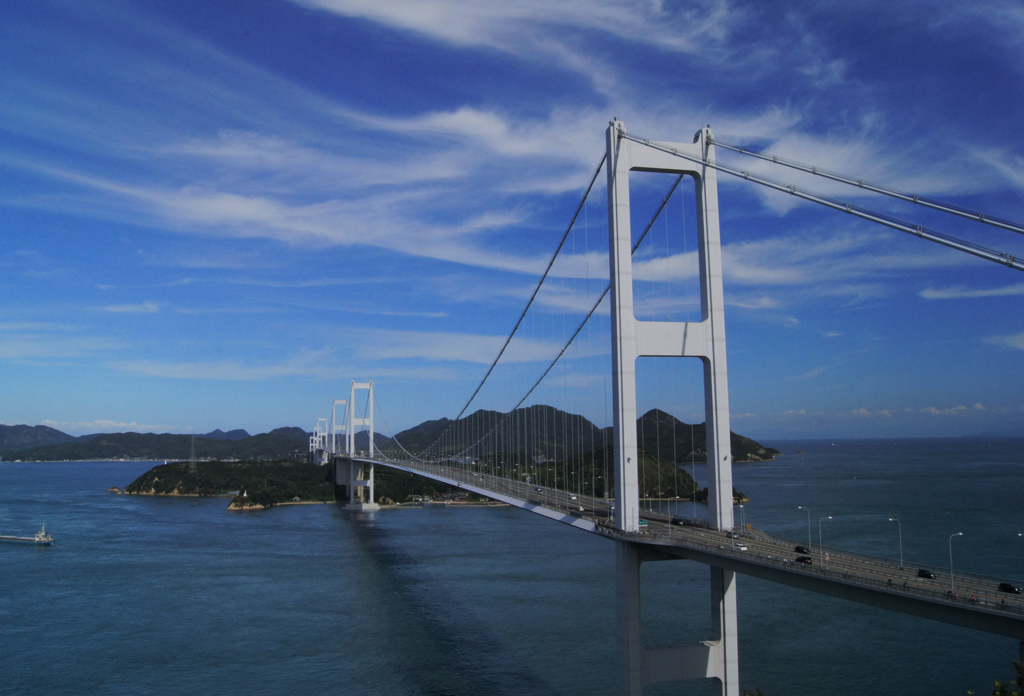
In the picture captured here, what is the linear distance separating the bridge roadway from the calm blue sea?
14.3 ft

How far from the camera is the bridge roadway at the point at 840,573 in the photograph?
702 centimetres

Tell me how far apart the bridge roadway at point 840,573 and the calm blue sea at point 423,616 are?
14.3 feet

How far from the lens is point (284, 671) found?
1572 cm

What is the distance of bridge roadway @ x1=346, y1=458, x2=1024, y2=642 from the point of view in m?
7.02

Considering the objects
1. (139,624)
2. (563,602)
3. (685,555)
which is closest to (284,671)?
(139,624)

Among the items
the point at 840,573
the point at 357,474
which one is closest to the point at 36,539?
the point at 357,474

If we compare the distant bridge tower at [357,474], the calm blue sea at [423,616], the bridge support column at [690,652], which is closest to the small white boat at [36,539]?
the calm blue sea at [423,616]

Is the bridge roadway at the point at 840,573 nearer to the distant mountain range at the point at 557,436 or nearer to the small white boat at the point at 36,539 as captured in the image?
the distant mountain range at the point at 557,436

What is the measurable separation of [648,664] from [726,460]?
3475mm

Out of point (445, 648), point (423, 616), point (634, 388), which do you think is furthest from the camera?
point (423, 616)

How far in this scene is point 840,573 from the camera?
830cm

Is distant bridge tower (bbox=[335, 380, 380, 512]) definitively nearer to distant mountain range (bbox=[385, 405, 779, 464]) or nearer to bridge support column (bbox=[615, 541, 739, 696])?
distant mountain range (bbox=[385, 405, 779, 464])

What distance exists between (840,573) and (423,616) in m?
14.5

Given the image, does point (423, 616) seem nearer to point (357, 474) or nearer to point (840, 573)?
point (840, 573)
